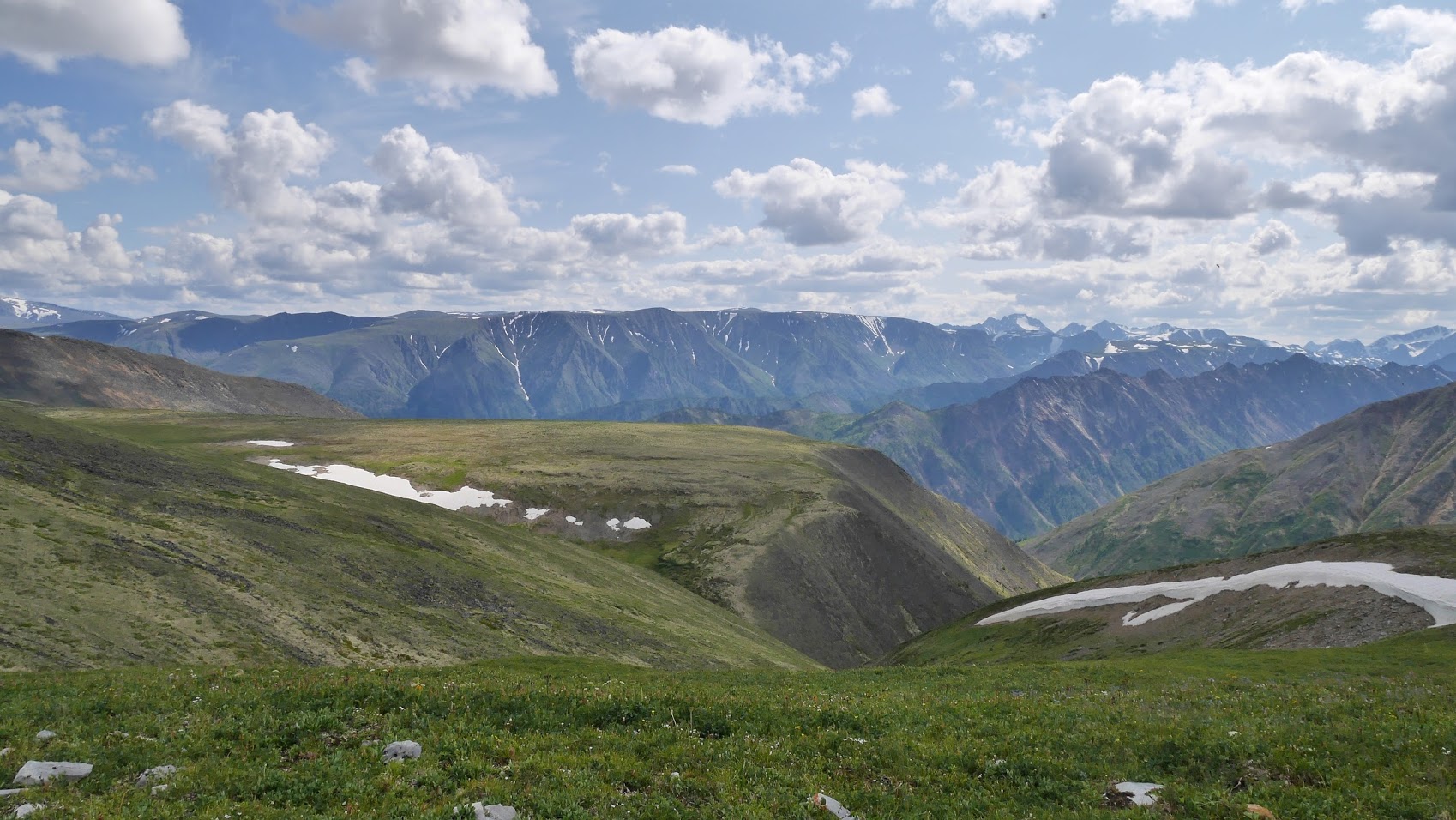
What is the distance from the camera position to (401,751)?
56.3ft

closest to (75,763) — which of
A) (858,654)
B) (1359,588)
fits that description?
(1359,588)

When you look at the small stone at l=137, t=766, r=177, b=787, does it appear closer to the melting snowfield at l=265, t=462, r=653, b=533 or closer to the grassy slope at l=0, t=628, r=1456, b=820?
the grassy slope at l=0, t=628, r=1456, b=820

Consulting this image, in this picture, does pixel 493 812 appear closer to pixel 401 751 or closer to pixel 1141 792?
pixel 401 751

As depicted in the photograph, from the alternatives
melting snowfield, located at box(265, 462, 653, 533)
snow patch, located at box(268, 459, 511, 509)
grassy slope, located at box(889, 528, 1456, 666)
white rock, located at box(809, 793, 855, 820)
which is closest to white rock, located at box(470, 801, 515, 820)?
white rock, located at box(809, 793, 855, 820)

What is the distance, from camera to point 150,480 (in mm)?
70500

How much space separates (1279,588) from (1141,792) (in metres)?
57.4

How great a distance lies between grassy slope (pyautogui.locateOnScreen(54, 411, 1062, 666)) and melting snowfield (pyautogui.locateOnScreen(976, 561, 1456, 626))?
38998mm

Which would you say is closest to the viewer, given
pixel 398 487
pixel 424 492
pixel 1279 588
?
pixel 1279 588

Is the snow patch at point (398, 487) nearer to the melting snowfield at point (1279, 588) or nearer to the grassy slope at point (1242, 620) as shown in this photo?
the grassy slope at point (1242, 620)

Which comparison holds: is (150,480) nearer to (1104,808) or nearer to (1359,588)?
(1104,808)

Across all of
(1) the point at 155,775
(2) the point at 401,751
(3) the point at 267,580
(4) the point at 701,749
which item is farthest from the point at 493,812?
(3) the point at 267,580

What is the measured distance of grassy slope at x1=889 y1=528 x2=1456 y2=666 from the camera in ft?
167

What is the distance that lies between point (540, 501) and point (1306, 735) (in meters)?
137

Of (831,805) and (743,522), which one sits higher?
(831,805)
